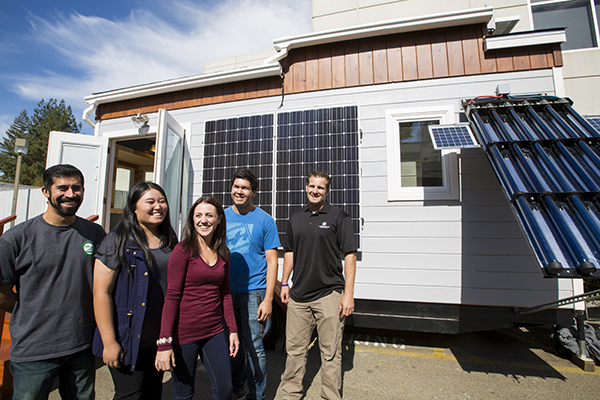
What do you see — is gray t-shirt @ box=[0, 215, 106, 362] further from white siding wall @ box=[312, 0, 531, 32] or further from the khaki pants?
white siding wall @ box=[312, 0, 531, 32]

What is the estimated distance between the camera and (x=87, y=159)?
500 centimetres

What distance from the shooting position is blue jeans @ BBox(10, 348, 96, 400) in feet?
5.00

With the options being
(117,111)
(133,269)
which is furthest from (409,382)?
(117,111)

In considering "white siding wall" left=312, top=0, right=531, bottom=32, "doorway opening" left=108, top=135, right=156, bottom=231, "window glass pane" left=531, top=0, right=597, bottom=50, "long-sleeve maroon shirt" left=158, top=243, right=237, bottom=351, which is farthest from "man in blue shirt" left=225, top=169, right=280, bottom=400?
"window glass pane" left=531, top=0, right=597, bottom=50

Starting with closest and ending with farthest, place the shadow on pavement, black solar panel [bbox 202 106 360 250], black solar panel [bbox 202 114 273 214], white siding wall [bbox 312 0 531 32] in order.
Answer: the shadow on pavement < black solar panel [bbox 202 106 360 250] < black solar panel [bbox 202 114 273 214] < white siding wall [bbox 312 0 531 32]

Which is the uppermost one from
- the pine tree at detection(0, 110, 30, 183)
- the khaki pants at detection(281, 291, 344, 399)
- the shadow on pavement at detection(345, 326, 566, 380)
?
the pine tree at detection(0, 110, 30, 183)

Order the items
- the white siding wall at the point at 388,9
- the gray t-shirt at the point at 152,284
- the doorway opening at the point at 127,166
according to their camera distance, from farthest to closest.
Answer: the doorway opening at the point at 127,166, the white siding wall at the point at 388,9, the gray t-shirt at the point at 152,284

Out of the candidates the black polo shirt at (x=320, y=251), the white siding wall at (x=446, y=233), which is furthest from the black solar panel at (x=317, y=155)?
the black polo shirt at (x=320, y=251)

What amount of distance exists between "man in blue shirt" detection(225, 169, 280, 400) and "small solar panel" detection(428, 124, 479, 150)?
2.00m

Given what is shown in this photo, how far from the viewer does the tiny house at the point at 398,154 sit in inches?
137

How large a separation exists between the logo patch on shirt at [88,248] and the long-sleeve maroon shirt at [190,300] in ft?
1.50

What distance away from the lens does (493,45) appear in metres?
3.67

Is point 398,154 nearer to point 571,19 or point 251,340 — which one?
point 251,340

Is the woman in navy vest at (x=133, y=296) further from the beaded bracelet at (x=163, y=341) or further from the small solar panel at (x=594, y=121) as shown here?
the small solar panel at (x=594, y=121)
